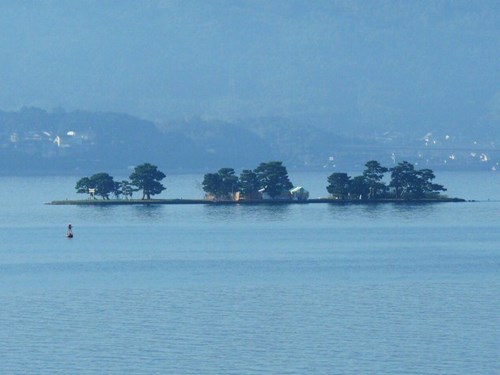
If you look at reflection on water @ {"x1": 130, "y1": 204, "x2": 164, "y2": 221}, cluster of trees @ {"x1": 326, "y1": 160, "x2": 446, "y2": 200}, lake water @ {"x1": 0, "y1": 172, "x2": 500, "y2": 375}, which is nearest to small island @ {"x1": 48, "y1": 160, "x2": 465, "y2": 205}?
cluster of trees @ {"x1": 326, "y1": 160, "x2": 446, "y2": 200}

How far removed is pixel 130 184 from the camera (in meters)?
120

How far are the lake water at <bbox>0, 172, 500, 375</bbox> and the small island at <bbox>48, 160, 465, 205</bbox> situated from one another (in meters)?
30.1

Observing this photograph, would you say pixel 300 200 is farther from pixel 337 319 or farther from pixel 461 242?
pixel 337 319

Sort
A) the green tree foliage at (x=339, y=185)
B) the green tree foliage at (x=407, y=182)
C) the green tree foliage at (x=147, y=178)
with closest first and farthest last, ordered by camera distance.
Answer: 1. the green tree foliage at (x=147, y=178)
2. the green tree foliage at (x=407, y=182)
3. the green tree foliage at (x=339, y=185)

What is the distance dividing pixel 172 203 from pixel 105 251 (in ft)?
163

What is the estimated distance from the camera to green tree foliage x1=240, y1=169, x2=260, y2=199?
117 m

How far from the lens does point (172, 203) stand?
392ft

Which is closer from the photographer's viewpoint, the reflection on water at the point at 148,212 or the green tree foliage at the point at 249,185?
the reflection on water at the point at 148,212

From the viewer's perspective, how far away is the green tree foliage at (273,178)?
11531cm

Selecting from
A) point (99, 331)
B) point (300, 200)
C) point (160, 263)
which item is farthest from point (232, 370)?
point (300, 200)

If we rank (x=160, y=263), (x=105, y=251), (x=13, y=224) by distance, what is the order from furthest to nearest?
(x=13, y=224) → (x=105, y=251) → (x=160, y=263)

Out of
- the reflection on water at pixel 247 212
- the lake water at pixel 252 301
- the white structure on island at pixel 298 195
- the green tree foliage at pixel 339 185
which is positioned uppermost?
the green tree foliage at pixel 339 185

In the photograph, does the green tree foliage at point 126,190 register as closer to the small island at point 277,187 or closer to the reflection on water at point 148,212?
the small island at point 277,187

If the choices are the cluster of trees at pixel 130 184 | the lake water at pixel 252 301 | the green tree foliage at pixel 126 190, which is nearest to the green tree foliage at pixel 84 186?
the cluster of trees at pixel 130 184
